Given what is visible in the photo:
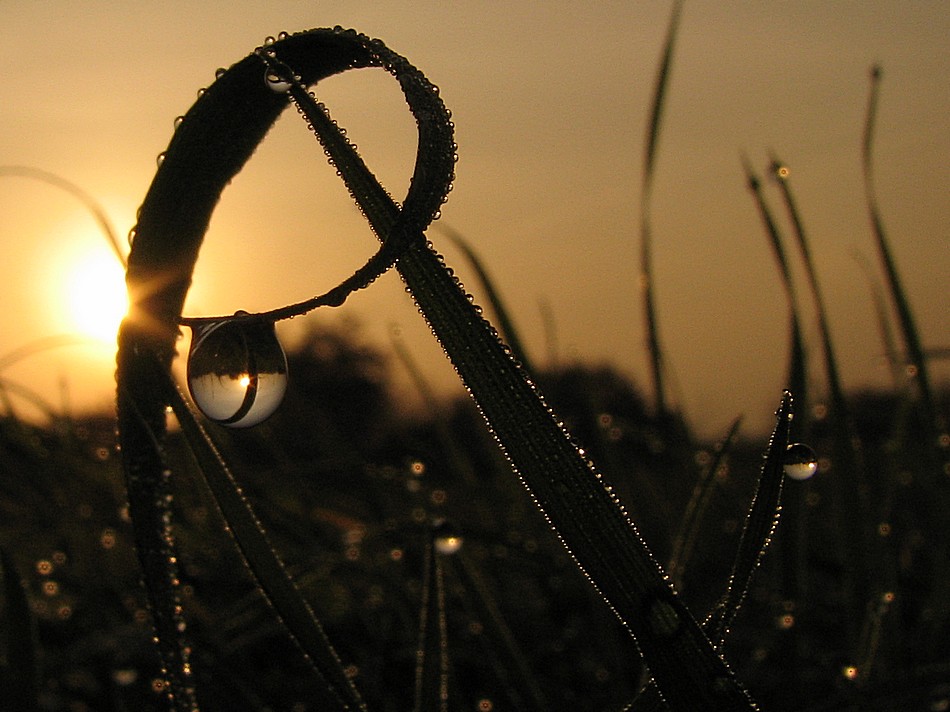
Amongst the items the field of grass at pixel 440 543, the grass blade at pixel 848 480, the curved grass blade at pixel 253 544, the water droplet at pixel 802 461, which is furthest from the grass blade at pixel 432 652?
the grass blade at pixel 848 480

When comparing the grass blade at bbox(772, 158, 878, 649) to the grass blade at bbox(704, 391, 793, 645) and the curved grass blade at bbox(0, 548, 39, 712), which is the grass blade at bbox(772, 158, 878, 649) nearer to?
the grass blade at bbox(704, 391, 793, 645)

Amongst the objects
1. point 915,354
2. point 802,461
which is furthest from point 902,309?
point 802,461

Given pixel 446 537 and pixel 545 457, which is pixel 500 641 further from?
pixel 545 457

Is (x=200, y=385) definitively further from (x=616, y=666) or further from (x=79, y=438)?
(x=79, y=438)

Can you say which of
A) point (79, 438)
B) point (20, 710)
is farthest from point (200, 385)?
point (79, 438)

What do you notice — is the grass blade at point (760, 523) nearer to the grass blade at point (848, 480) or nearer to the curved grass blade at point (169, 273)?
the curved grass blade at point (169, 273)
